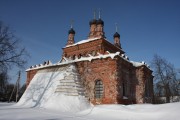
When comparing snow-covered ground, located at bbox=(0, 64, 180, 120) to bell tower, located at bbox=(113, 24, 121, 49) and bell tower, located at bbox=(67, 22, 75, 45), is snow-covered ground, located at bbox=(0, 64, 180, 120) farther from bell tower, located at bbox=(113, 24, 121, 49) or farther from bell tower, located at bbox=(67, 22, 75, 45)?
bell tower, located at bbox=(113, 24, 121, 49)

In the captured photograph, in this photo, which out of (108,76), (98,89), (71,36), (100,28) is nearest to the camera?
(108,76)

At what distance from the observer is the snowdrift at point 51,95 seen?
12828 mm

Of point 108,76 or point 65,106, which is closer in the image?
point 65,106

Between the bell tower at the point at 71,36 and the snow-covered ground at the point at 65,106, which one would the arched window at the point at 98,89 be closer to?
the snow-covered ground at the point at 65,106

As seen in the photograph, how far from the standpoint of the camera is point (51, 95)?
14.1 metres

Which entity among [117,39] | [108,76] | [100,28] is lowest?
[108,76]

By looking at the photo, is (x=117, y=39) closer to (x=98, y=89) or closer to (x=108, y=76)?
(x=108, y=76)

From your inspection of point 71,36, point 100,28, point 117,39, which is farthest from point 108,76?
point 71,36

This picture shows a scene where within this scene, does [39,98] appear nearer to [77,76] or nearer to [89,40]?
[77,76]

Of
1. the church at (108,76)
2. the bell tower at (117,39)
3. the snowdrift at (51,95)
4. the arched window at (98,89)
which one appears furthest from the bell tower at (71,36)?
the arched window at (98,89)

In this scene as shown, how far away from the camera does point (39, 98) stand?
1485cm

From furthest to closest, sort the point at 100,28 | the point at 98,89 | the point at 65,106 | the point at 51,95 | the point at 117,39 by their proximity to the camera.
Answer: the point at 117,39 < the point at 100,28 < the point at 98,89 < the point at 51,95 < the point at 65,106

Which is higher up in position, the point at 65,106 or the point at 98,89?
the point at 98,89

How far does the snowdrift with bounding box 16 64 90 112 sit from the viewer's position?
12828mm
